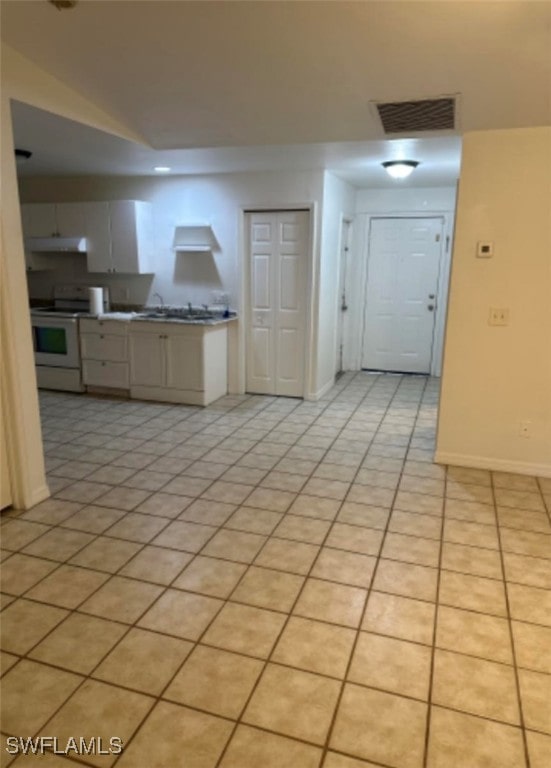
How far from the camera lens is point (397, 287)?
6430mm

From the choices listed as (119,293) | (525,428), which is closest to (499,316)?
(525,428)

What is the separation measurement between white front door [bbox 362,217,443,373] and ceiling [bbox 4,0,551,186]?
2426 millimetres

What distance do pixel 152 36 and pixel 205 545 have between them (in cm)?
255

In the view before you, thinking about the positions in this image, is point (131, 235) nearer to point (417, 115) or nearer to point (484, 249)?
point (417, 115)

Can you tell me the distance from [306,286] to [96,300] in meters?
2.32

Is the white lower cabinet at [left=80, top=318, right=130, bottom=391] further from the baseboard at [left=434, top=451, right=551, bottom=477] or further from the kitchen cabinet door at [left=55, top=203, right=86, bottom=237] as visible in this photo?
the baseboard at [left=434, top=451, right=551, bottom=477]

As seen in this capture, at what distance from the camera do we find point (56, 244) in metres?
5.71

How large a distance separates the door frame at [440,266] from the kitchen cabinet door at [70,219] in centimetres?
333

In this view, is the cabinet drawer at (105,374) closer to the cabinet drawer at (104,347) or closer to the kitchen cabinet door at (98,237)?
the cabinet drawer at (104,347)

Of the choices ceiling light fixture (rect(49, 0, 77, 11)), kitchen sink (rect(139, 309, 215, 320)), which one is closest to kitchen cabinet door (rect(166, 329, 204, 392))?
kitchen sink (rect(139, 309, 215, 320))

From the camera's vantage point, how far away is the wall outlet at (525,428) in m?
3.56

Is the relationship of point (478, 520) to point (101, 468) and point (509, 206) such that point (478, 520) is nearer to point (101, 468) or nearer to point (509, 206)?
point (509, 206)

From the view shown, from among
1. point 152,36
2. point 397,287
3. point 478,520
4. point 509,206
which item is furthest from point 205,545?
point 397,287

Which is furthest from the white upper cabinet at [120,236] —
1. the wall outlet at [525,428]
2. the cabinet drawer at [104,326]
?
the wall outlet at [525,428]
